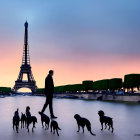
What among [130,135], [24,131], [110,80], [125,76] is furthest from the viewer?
[110,80]

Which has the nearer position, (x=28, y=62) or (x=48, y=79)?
(x=48, y=79)

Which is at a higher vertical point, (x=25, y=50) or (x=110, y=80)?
(x=25, y=50)

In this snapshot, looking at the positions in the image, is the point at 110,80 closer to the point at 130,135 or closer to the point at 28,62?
the point at 130,135

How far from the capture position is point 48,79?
515 inches

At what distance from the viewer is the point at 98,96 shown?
73500 millimetres

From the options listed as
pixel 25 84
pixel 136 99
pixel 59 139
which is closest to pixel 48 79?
pixel 59 139

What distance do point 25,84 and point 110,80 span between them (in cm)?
7210

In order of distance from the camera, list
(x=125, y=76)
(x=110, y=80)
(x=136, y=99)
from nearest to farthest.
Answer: (x=136, y=99) < (x=125, y=76) < (x=110, y=80)

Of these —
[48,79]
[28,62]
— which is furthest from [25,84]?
[48,79]

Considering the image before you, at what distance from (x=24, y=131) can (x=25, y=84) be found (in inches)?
4999

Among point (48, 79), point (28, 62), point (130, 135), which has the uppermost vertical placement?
point (28, 62)

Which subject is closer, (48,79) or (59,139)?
(59,139)

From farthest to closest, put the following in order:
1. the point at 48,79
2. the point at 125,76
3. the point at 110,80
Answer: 1. the point at 110,80
2. the point at 125,76
3. the point at 48,79

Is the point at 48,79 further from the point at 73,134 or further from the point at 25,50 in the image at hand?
the point at 25,50
